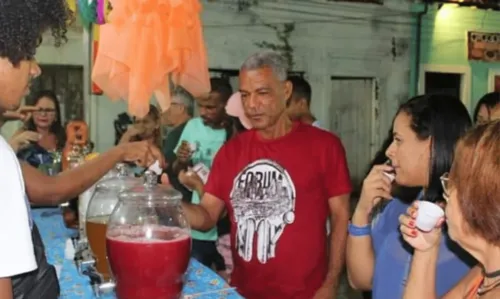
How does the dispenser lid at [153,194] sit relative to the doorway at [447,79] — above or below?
below

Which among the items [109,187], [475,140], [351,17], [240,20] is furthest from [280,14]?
[475,140]

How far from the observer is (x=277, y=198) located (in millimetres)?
2314

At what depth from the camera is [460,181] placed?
1242mm

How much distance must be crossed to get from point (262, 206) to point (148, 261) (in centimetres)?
94

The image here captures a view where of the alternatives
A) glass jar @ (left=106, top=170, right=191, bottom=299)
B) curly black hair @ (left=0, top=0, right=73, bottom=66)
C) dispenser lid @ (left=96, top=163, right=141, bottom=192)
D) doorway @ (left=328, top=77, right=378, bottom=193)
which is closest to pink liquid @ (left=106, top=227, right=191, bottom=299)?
glass jar @ (left=106, top=170, right=191, bottom=299)

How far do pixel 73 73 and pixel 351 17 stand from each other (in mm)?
3827

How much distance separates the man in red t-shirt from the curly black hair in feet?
4.00

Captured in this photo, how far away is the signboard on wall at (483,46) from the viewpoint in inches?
361

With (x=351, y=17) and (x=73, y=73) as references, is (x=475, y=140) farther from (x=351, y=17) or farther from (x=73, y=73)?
Answer: (x=351, y=17)

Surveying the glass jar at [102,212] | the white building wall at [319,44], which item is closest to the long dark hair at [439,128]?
the glass jar at [102,212]

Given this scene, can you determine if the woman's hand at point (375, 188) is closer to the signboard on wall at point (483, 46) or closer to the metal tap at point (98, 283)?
the metal tap at point (98, 283)

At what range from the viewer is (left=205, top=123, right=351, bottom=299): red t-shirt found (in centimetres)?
230

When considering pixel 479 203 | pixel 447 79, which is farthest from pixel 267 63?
pixel 447 79

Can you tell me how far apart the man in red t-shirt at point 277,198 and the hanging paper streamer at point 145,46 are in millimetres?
387
